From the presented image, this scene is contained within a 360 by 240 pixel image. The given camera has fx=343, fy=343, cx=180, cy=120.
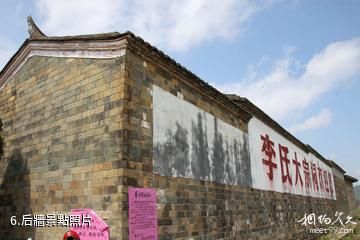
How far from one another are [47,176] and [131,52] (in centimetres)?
270

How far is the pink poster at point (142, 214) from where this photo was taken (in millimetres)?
5051

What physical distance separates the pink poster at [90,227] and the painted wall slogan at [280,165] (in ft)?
18.2

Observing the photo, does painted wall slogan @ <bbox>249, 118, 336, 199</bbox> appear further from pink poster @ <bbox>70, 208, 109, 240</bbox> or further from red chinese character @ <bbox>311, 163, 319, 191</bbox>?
pink poster @ <bbox>70, 208, 109, 240</bbox>

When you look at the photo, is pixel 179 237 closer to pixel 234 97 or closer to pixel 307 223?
pixel 234 97

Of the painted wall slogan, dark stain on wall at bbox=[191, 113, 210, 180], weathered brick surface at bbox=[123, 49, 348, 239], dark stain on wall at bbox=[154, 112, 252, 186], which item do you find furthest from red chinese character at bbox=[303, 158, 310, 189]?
dark stain on wall at bbox=[191, 113, 210, 180]

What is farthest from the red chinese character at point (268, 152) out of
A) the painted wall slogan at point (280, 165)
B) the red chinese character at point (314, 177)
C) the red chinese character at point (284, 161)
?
the red chinese character at point (314, 177)

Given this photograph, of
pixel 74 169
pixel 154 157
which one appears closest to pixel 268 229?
pixel 154 157

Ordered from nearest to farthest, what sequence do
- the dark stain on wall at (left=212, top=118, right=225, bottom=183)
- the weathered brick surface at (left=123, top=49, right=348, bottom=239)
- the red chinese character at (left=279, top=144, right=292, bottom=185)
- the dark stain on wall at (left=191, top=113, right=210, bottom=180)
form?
1. the weathered brick surface at (left=123, top=49, right=348, bottom=239)
2. the dark stain on wall at (left=191, top=113, right=210, bottom=180)
3. the dark stain on wall at (left=212, top=118, right=225, bottom=183)
4. the red chinese character at (left=279, top=144, right=292, bottom=185)

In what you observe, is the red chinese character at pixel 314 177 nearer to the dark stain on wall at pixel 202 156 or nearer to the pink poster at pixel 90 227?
the dark stain on wall at pixel 202 156

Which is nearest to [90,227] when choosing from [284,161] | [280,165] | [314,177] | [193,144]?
[193,144]

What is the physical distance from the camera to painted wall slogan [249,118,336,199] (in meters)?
10.3

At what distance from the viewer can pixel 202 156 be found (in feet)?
23.6

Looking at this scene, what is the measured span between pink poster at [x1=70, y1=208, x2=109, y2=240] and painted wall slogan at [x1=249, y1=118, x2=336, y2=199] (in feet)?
18.2

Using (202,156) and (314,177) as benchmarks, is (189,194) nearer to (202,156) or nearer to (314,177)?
(202,156)
